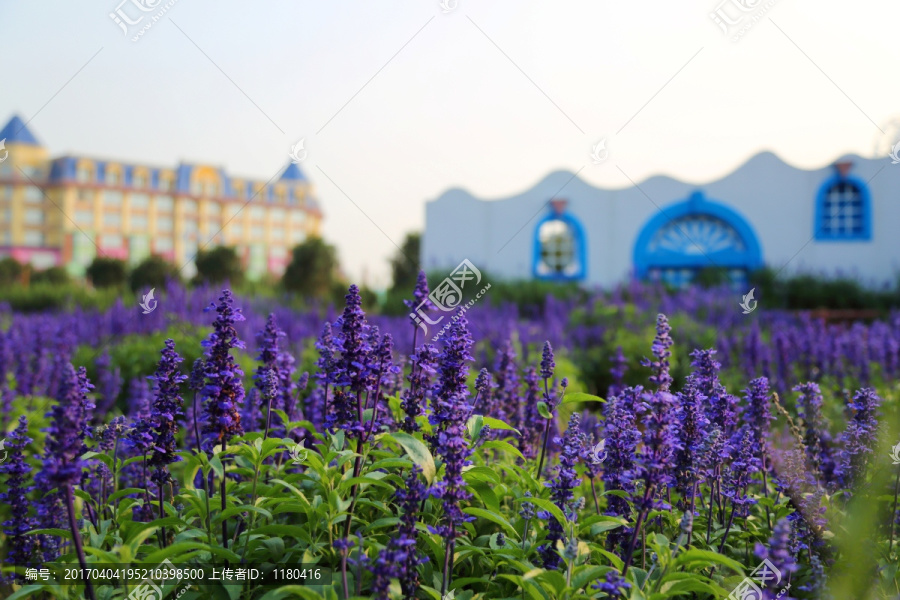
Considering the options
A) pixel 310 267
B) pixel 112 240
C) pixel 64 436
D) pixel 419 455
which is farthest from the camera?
pixel 112 240

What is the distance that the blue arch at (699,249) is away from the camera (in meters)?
19.8

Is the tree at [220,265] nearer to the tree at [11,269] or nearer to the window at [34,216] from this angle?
the tree at [11,269]

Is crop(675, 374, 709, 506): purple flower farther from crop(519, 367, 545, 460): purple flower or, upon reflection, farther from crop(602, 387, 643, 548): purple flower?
crop(519, 367, 545, 460): purple flower

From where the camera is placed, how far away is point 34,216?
28.2 meters

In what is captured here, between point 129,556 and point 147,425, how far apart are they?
65 centimetres

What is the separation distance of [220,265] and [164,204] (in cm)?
1373

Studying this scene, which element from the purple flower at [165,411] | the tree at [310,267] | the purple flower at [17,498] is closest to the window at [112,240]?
the tree at [310,267]

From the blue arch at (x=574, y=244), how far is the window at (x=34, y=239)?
21.6m

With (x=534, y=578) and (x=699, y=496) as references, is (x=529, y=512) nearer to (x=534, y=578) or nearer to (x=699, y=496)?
(x=534, y=578)

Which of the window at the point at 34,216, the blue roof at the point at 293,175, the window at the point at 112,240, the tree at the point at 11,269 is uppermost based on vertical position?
the blue roof at the point at 293,175

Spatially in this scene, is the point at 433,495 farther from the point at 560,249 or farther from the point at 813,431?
the point at 560,249

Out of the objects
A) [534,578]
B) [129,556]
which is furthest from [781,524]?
[129,556]

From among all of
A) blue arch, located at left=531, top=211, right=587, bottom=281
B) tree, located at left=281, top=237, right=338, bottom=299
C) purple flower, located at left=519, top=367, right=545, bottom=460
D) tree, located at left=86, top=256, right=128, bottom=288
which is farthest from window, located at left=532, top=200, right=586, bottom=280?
purple flower, located at left=519, top=367, right=545, bottom=460

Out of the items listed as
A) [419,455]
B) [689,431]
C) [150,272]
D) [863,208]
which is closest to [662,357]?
[689,431]
